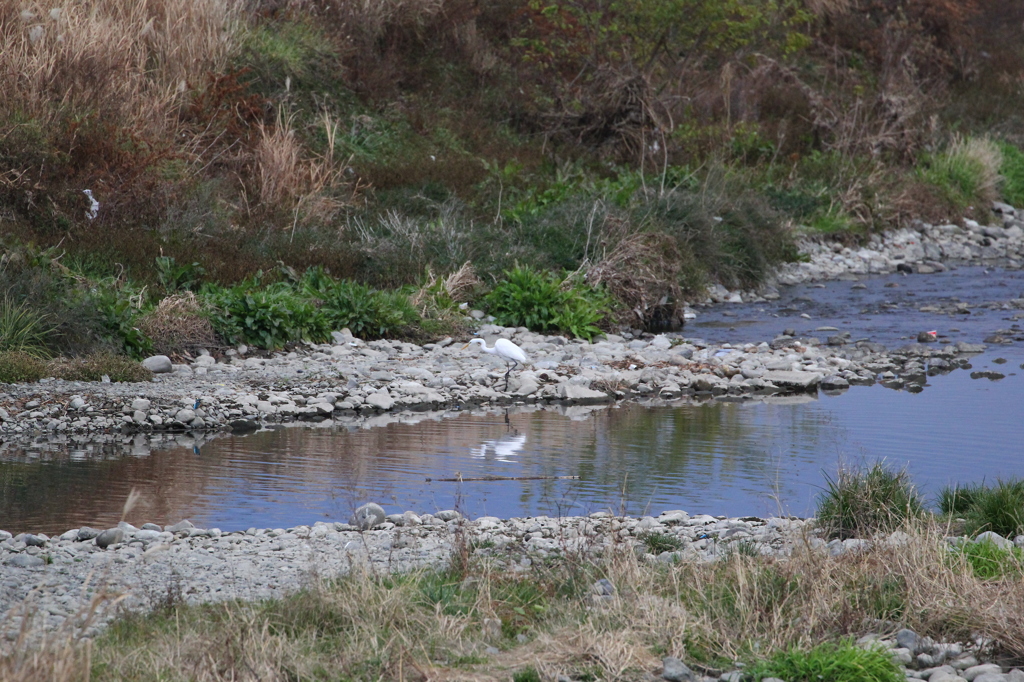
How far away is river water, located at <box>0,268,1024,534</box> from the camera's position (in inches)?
270

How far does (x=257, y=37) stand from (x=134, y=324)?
10.1 meters

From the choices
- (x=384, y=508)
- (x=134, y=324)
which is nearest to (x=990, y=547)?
(x=384, y=508)

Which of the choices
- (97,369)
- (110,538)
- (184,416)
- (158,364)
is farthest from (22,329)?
(110,538)

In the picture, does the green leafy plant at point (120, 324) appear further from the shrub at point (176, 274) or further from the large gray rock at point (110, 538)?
the large gray rock at point (110, 538)

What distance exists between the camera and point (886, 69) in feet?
89.0

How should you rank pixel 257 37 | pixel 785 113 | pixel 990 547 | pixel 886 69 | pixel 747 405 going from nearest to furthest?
pixel 990 547
pixel 747 405
pixel 257 37
pixel 785 113
pixel 886 69

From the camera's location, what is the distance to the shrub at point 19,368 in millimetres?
9258

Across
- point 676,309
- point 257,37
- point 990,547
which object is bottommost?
point 676,309

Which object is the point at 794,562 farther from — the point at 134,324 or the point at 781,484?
the point at 134,324

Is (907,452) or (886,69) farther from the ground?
(886,69)

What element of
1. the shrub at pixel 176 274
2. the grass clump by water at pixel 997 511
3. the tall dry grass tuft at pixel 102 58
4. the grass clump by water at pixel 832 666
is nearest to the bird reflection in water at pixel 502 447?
the grass clump by water at pixel 997 511

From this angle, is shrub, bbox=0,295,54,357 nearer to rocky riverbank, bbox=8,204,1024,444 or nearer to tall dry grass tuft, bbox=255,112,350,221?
rocky riverbank, bbox=8,204,1024,444

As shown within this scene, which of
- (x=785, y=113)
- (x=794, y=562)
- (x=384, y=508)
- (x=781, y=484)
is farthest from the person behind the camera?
(x=785, y=113)

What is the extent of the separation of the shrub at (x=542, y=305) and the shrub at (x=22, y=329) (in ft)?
16.8
